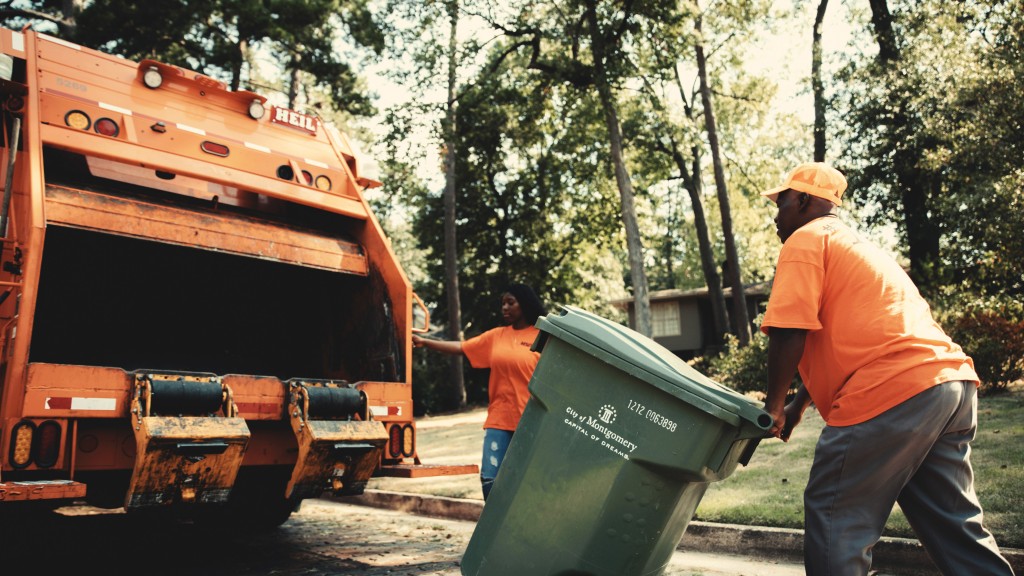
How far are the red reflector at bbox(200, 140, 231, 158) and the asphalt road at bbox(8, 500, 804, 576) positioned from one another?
7.57ft

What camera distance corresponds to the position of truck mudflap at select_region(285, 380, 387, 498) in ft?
13.8

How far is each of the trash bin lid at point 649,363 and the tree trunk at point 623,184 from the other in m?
11.7

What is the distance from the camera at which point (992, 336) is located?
10250mm

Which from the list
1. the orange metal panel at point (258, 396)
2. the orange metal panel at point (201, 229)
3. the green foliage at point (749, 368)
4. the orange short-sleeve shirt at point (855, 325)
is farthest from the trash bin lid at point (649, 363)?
the green foliage at point (749, 368)

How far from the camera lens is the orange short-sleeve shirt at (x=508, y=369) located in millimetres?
4457

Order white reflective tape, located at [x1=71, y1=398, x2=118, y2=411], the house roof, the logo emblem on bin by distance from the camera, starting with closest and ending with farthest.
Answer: the logo emblem on bin, white reflective tape, located at [x1=71, y1=398, x2=118, y2=411], the house roof

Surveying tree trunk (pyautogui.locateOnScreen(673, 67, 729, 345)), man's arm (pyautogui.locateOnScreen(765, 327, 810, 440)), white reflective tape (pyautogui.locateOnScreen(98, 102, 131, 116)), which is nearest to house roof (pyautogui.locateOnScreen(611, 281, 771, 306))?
tree trunk (pyautogui.locateOnScreen(673, 67, 729, 345))

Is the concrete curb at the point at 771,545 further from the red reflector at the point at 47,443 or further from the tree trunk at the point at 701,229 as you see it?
the tree trunk at the point at 701,229

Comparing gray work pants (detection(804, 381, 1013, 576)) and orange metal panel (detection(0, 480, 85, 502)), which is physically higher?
gray work pants (detection(804, 381, 1013, 576))

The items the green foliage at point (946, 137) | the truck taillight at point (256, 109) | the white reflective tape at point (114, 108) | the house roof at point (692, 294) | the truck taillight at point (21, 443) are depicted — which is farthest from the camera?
the house roof at point (692, 294)

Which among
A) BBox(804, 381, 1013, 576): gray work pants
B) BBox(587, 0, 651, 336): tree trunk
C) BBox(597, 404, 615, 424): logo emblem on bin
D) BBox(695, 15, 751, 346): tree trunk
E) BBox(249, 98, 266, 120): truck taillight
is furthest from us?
BBox(695, 15, 751, 346): tree trunk

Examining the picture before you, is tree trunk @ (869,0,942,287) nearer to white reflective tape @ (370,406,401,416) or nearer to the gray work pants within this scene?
white reflective tape @ (370,406,401,416)

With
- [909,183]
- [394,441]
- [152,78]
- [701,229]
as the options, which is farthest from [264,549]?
[701,229]

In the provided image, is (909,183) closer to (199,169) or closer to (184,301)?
(184,301)
